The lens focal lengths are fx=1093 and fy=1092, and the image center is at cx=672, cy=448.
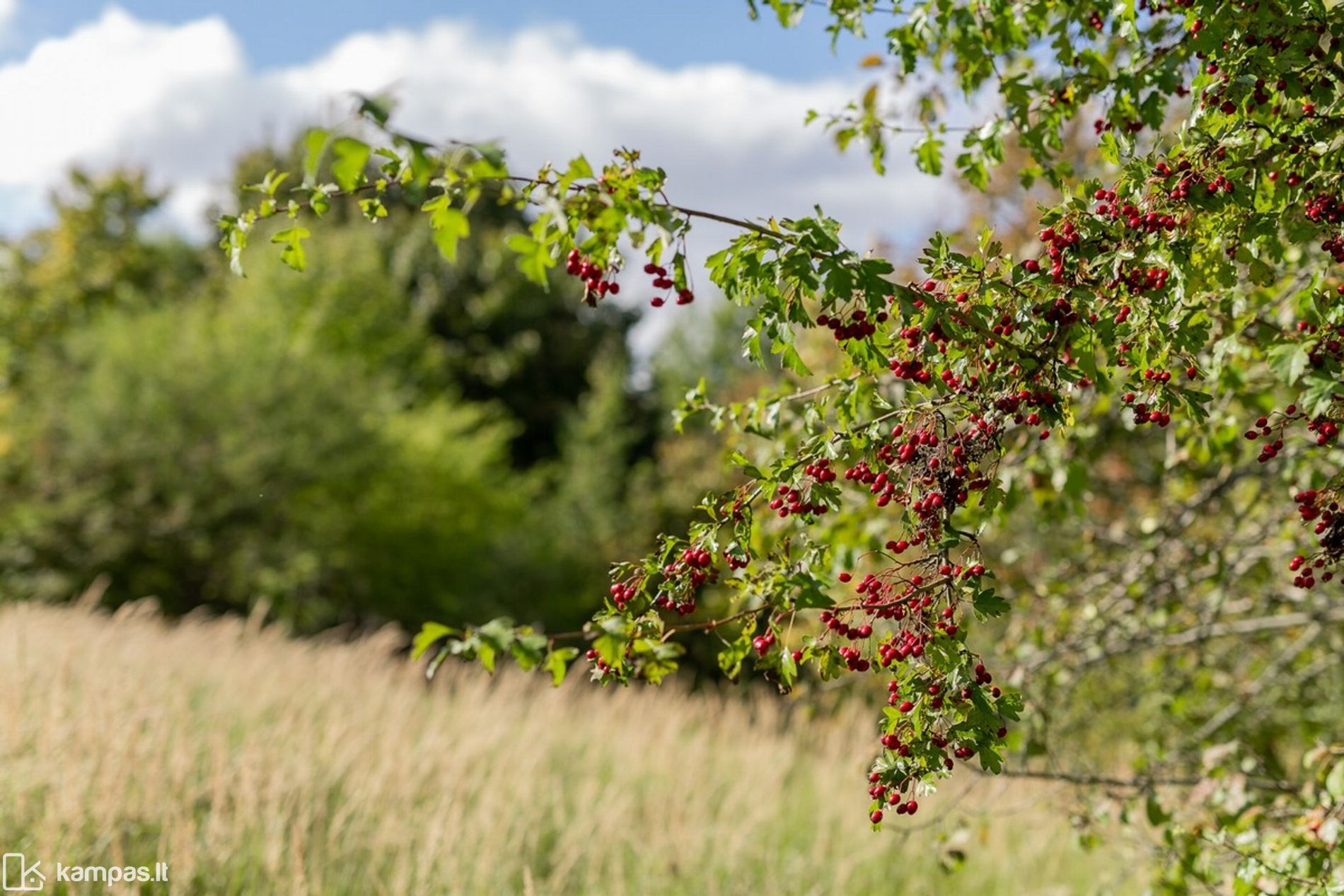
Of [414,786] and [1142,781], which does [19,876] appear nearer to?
[414,786]

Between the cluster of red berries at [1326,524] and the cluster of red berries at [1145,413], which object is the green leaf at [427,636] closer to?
the cluster of red berries at [1145,413]

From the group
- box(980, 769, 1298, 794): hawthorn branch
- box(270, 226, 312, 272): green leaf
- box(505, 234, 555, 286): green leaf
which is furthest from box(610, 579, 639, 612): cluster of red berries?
box(980, 769, 1298, 794): hawthorn branch

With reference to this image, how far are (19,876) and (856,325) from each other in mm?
3368

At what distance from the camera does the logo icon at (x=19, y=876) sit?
11.5ft

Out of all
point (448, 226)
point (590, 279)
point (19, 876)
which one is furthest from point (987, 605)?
point (19, 876)

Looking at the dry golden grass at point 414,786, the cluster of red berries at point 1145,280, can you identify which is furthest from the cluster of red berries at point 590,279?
the dry golden grass at point 414,786

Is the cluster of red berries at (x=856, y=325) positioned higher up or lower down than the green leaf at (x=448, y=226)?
higher up

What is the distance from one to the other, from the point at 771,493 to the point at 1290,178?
1.12 metres

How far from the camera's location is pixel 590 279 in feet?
5.89

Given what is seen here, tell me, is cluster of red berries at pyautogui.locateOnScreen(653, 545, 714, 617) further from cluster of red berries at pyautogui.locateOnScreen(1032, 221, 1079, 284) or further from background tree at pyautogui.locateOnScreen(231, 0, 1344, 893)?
cluster of red berries at pyautogui.locateOnScreen(1032, 221, 1079, 284)

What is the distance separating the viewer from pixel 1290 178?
2.00 metres

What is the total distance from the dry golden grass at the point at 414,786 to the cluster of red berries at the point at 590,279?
2.14m

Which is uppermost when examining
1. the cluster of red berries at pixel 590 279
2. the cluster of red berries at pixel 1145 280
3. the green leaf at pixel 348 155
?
the cluster of red berries at pixel 1145 280

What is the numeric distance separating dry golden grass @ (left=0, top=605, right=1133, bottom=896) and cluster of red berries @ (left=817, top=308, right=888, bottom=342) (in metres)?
2.17
